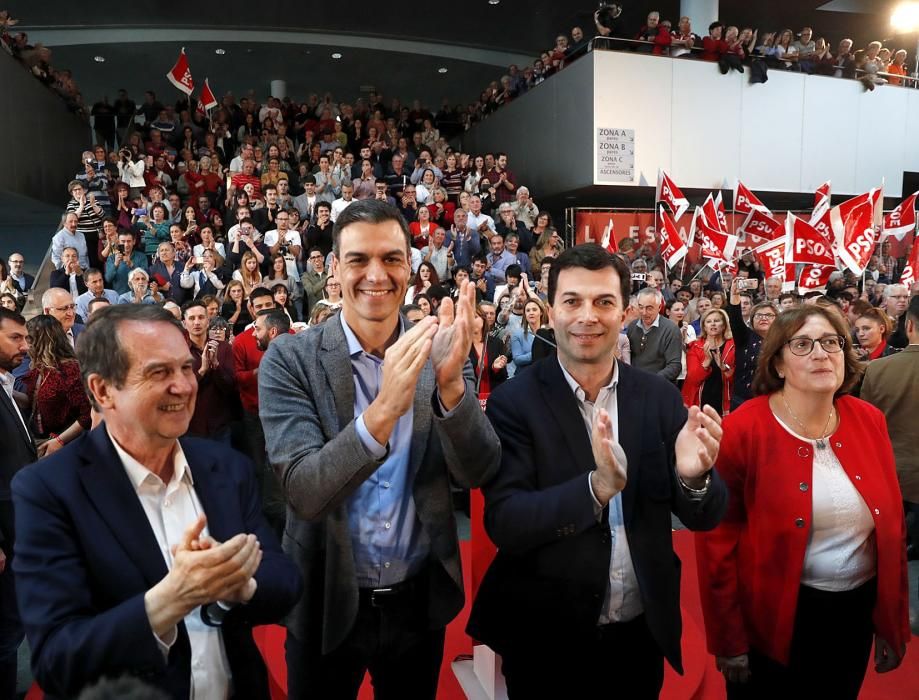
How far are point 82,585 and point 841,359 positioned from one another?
1964 mm

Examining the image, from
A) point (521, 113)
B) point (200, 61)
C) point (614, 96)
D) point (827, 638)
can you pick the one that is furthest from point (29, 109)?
point (827, 638)

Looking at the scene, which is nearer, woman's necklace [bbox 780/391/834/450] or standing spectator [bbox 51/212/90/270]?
woman's necklace [bbox 780/391/834/450]

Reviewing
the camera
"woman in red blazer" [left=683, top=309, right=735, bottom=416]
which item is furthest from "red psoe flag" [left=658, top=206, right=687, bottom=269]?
the camera

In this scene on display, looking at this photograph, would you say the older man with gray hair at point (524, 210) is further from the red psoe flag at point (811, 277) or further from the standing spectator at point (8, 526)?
the standing spectator at point (8, 526)

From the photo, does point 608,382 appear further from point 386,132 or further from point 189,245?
point 386,132

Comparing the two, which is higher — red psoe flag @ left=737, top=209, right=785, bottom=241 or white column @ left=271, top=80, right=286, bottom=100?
white column @ left=271, top=80, right=286, bottom=100

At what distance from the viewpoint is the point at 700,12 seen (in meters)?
13.6

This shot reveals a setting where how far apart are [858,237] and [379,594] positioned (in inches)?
346

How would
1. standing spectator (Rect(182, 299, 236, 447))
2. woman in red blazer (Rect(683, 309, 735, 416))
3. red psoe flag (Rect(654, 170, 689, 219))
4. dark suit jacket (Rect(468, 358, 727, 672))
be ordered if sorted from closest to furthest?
dark suit jacket (Rect(468, 358, 727, 672)), standing spectator (Rect(182, 299, 236, 447)), woman in red blazer (Rect(683, 309, 735, 416)), red psoe flag (Rect(654, 170, 689, 219))

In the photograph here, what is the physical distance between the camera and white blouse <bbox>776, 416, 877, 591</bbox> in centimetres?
188

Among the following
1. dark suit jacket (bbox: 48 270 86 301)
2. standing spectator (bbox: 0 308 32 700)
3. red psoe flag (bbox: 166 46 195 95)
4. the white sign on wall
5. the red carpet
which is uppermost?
red psoe flag (bbox: 166 46 195 95)

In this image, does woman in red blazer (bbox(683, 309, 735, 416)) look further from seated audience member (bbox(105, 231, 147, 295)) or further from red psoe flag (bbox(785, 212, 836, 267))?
Answer: seated audience member (bbox(105, 231, 147, 295))

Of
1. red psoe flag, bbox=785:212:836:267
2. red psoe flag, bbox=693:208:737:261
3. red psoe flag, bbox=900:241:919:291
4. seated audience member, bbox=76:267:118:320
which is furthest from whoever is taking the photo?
red psoe flag, bbox=693:208:737:261

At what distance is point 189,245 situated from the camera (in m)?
8.56
